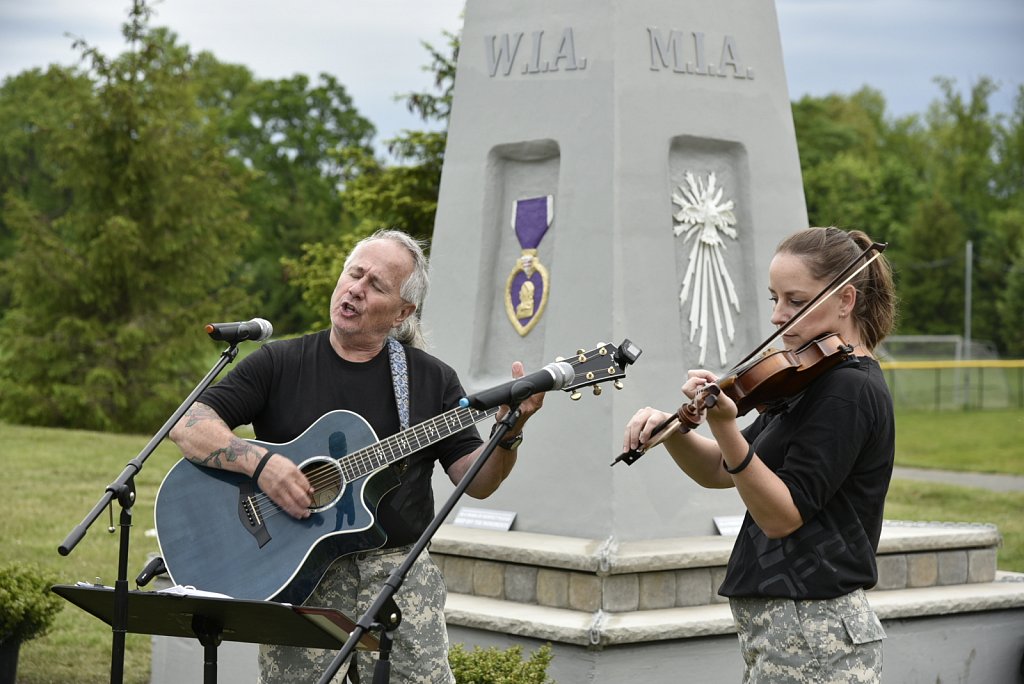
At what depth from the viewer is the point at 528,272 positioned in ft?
22.1

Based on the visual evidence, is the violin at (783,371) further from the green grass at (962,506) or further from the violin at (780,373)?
the green grass at (962,506)

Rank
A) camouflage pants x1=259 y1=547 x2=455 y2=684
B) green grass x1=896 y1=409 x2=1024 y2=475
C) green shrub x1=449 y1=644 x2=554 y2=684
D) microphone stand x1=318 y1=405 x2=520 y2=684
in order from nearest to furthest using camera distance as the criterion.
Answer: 1. microphone stand x1=318 y1=405 x2=520 y2=684
2. camouflage pants x1=259 y1=547 x2=455 y2=684
3. green shrub x1=449 y1=644 x2=554 y2=684
4. green grass x1=896 y1=409 x2=1024 y2=475

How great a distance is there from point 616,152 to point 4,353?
57.2 feet

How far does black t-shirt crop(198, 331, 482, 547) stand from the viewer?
13.2ft

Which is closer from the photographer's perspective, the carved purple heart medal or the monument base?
the monument base

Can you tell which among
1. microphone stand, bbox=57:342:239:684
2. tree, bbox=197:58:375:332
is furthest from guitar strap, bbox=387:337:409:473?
tree, bbox=197:58:375:332

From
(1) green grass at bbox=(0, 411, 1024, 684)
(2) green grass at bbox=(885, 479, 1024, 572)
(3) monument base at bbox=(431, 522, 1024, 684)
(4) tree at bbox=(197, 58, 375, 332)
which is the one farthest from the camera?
(4) tree at bbox=(197, 58, 375, 332)

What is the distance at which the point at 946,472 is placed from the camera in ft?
60.3

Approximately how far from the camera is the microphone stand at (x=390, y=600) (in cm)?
323

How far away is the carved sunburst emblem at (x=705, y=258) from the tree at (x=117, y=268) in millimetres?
15211

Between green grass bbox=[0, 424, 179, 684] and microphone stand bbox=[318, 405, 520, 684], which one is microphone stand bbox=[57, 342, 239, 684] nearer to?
green grass bbox=[0, 424, 179, 684]

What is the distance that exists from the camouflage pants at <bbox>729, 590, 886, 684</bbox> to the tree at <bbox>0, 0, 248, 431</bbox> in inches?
714

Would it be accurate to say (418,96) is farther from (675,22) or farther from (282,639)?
(282,639)

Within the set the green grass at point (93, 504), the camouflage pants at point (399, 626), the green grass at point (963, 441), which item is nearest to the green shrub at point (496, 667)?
the camouflage pants at point (399, 626)
